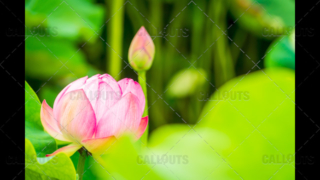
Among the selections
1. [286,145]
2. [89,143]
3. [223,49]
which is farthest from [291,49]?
[89,143]

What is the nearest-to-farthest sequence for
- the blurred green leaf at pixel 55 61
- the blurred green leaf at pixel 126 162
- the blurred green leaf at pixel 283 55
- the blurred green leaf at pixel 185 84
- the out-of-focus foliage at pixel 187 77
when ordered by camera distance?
the blurred green leaf at pixel 126 162 → the out-of-focus foliage at pixel 187 77 → the blurred green leaf at pixel 283 55 → the blurred green leaf at pixel 55 61 → the blurred green leaf at pixel 185 84

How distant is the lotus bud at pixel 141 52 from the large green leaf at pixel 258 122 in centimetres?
14

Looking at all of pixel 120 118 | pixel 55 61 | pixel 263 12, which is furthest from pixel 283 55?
pixel 55 61

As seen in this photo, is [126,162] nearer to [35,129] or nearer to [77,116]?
[77,116]

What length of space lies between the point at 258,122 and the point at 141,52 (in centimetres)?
21

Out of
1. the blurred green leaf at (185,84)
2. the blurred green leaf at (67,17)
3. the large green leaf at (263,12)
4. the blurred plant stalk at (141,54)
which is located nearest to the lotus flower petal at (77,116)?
the blurred plant stalk at (141,54)

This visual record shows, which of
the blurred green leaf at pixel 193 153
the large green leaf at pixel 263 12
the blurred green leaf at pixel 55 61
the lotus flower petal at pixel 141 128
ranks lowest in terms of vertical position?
the blurred green leaf at pixel 193 153

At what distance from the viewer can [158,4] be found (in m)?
0.94

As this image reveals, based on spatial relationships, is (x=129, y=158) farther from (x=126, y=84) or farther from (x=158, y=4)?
(x=158, y=4)

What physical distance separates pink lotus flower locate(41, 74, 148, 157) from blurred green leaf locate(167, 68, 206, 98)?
0.52 meters

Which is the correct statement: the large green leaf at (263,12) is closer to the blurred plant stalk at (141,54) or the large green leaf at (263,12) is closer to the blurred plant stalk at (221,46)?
the blurred plant stalk at (221,46)

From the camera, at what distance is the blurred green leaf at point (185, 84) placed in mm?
824

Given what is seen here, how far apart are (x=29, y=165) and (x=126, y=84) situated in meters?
0.13

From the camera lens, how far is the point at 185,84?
2.71ft
